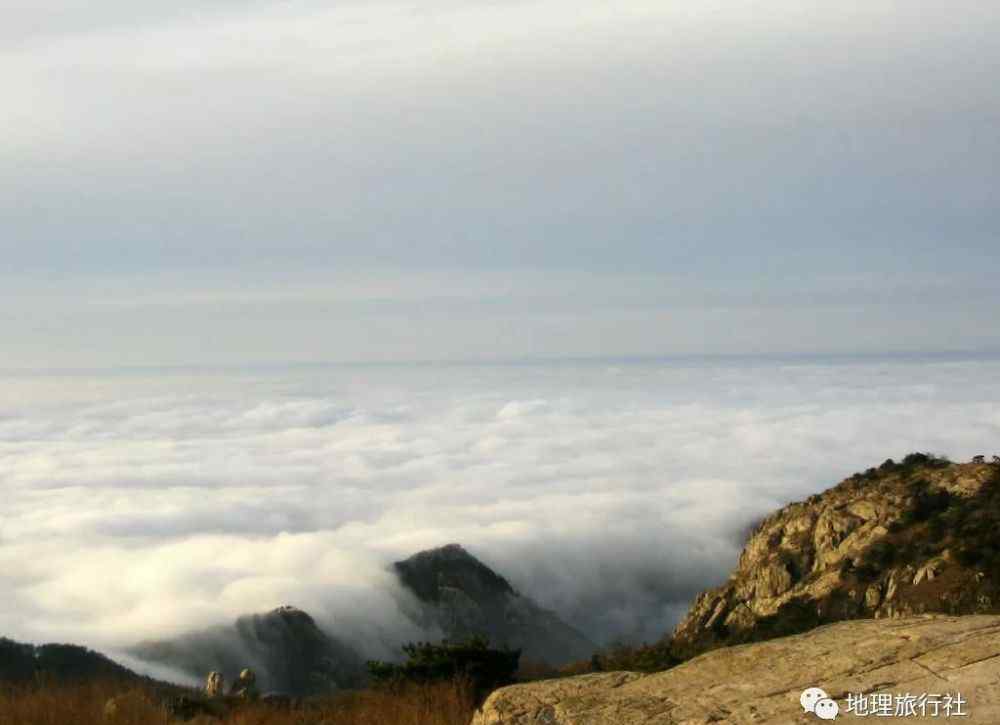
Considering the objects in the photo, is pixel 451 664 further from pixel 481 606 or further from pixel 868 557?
pixel 481 606

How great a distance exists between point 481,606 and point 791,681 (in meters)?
147

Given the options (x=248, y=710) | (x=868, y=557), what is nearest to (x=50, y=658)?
(x=868, y=557)

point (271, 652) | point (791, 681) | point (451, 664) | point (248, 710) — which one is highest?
point (271, 652)

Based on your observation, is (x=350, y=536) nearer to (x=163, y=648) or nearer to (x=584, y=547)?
(x=584, y=547)

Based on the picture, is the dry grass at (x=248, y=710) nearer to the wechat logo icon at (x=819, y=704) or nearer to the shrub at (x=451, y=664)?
the shrub at (x=451, y=664)

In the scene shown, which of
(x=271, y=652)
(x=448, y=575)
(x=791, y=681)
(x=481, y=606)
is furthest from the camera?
(x=448, y=575)

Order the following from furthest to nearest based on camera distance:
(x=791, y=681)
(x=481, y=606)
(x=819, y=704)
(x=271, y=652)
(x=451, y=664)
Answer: (x=481, y=606) < (x=271, y=652) < (x=451, y=664) < (x=791, y=681) < (x=819, y=704)

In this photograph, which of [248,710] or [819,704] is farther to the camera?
[248,710]

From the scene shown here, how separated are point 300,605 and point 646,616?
47.2 meters

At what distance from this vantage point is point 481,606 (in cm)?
15675

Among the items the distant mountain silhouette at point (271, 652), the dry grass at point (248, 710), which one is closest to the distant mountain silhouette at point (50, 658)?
the distant mountain silhouette at point (271, 652)

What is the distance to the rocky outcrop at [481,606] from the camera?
151875 millimetres

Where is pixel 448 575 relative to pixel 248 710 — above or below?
above

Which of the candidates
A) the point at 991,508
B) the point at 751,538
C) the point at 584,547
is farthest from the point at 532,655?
the point at 991,508
